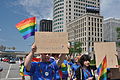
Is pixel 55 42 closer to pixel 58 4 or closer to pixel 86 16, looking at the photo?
pixel 86 16

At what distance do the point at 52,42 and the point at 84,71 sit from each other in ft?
3.28

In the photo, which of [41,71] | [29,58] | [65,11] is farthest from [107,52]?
[65,11]

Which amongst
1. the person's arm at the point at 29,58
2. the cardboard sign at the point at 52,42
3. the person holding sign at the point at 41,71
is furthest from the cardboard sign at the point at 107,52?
the person's arm at the point at 29,58

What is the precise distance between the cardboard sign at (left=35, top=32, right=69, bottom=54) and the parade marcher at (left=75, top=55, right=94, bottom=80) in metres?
0.72

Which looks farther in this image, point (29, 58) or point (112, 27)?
point (112, 27)

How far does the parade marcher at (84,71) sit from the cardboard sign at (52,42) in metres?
0.72

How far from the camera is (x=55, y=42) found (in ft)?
14.8

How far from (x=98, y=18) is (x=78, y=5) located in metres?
22.9

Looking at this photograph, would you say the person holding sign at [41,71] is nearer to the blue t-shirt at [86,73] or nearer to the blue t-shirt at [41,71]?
the blue t-shirt at [41,71]

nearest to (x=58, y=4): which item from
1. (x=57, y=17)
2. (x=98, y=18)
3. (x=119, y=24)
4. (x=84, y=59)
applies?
(x=57, y=17)

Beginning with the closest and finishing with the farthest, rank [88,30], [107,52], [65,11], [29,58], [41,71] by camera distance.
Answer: [29,58], [41,71], [107,52], [88,30], [65,11]

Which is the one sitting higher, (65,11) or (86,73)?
(65,11)

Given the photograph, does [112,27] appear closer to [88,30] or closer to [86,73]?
[88,30]

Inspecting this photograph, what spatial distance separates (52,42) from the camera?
4.49m
